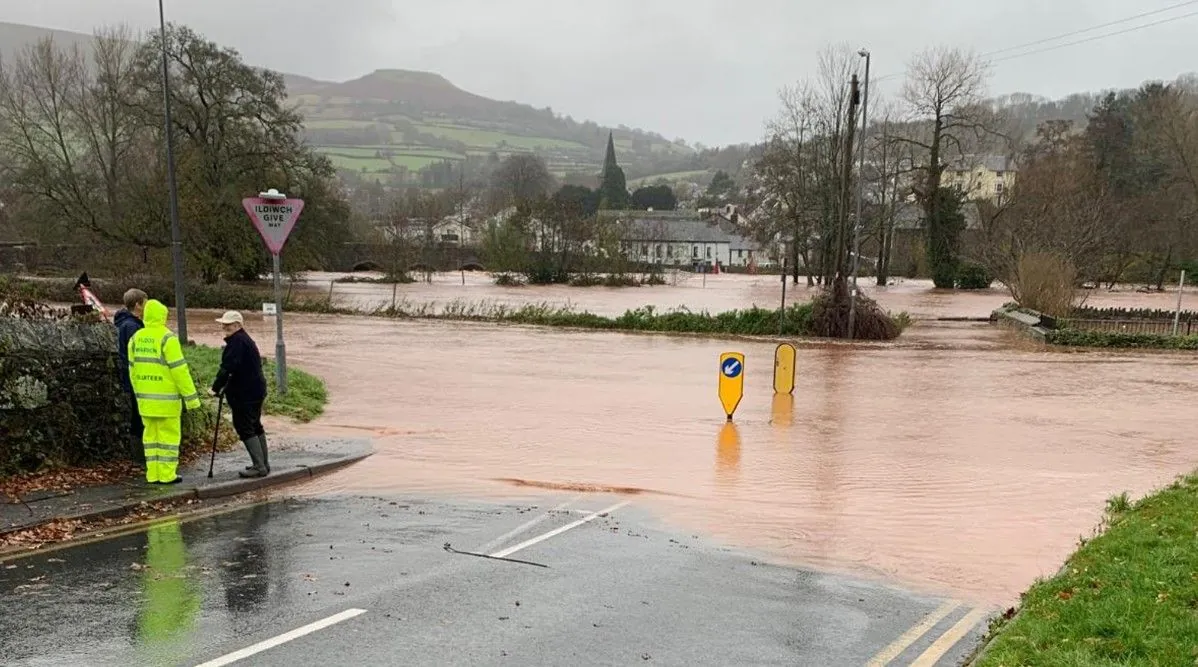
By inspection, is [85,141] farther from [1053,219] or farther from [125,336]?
[1053,219]

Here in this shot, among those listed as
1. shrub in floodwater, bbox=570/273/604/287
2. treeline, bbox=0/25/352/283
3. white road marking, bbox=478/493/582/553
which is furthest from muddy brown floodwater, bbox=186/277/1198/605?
shrub in floodwater, bbox=570/273/604/287

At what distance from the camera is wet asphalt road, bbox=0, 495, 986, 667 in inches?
186

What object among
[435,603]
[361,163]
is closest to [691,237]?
[361,163]

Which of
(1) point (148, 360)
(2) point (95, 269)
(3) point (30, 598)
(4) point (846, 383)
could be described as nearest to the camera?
(3) point (30, 598)

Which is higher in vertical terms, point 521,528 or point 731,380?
point 731,380

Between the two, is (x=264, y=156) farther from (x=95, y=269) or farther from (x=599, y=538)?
(x=599, y=538)

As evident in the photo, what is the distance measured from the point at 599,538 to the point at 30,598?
13.4ft

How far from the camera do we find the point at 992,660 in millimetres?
4309

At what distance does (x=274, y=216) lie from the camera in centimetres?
1271

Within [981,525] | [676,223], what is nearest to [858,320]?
[981,525]

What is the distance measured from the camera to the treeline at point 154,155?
44.3 m

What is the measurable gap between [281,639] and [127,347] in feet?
15.7

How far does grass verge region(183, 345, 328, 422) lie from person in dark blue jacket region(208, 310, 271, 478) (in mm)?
3969

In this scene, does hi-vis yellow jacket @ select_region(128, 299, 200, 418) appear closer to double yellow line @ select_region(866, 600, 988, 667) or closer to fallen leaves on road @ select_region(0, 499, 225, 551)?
fallen leaves on road @ select_region(0, 499, 225, 551)
